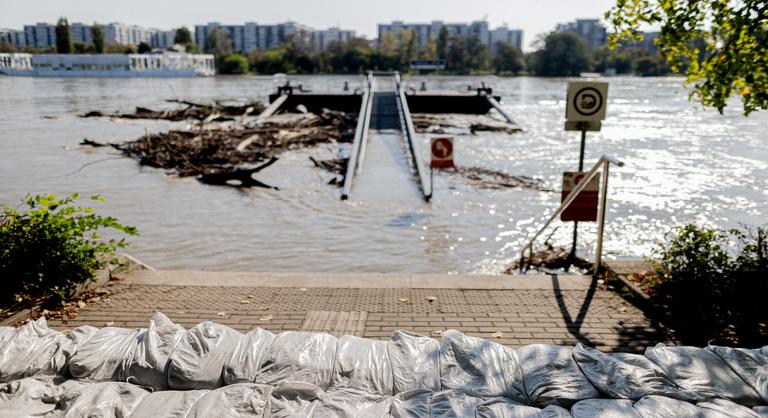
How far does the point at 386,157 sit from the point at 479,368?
52.1ft

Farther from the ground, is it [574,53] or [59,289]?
[574,53]

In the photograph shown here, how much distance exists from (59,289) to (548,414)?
481cm

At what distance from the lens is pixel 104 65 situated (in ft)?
371

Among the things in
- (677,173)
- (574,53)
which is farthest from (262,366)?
(574,53)

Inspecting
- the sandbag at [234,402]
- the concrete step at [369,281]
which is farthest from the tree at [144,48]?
the sandbag at [234,402]

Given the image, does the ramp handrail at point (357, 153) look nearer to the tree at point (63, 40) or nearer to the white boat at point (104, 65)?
the white boat at point (104, 65)

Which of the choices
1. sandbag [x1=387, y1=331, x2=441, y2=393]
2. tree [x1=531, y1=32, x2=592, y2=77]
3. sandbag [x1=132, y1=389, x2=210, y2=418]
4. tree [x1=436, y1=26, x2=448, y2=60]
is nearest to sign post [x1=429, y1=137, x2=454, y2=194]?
sandbag [x1=387, y1=331, x2=441, y2=393]

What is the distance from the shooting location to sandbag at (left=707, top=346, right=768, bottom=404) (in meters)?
3.62

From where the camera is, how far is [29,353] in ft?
13.5

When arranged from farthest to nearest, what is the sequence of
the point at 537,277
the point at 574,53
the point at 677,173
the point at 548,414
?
1. the point at 574,53
2. the point at 677,173
3. the point at 537,277
4. the point at 548,414

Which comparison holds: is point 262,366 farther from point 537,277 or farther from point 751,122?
point 751,122

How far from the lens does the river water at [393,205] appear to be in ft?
34.6

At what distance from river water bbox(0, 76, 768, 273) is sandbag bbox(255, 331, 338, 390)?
5407 mm

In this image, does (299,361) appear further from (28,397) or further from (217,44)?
(217,44)
